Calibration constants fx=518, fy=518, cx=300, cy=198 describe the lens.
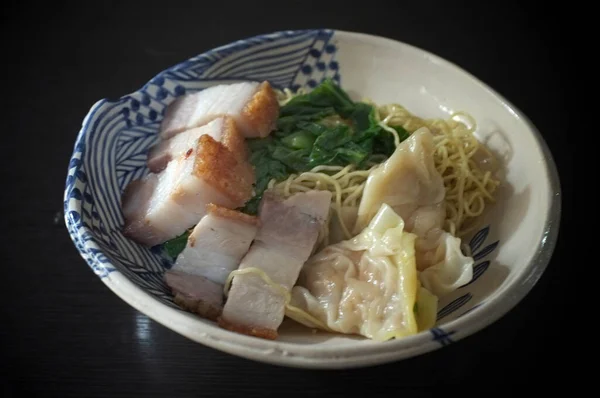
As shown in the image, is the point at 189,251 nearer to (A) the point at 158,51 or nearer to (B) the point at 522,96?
(A) the point at 158,51

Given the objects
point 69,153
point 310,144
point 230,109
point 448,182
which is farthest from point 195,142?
point 448,182

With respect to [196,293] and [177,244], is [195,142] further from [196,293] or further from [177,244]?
[196,293]

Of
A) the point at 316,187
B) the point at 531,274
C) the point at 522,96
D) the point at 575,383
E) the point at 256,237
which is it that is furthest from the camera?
the point at 522,96

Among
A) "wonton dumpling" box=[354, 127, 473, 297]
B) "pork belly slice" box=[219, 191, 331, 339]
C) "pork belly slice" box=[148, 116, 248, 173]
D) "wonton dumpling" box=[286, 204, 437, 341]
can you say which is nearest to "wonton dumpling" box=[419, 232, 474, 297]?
"wonton dumpling" box=[354, 127, 473, 297]

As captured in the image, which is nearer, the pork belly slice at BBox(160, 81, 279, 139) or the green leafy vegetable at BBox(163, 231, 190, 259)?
the green leafy vegetable at BBox(163, 231, 190, 259)

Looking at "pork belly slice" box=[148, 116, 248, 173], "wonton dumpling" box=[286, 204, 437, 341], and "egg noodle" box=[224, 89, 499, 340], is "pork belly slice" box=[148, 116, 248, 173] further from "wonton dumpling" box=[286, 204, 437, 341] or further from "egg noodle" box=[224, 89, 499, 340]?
"wonton dumpling" box=[286, 204, 437, 341]

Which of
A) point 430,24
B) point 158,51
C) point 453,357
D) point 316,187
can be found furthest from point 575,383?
point 158,51
